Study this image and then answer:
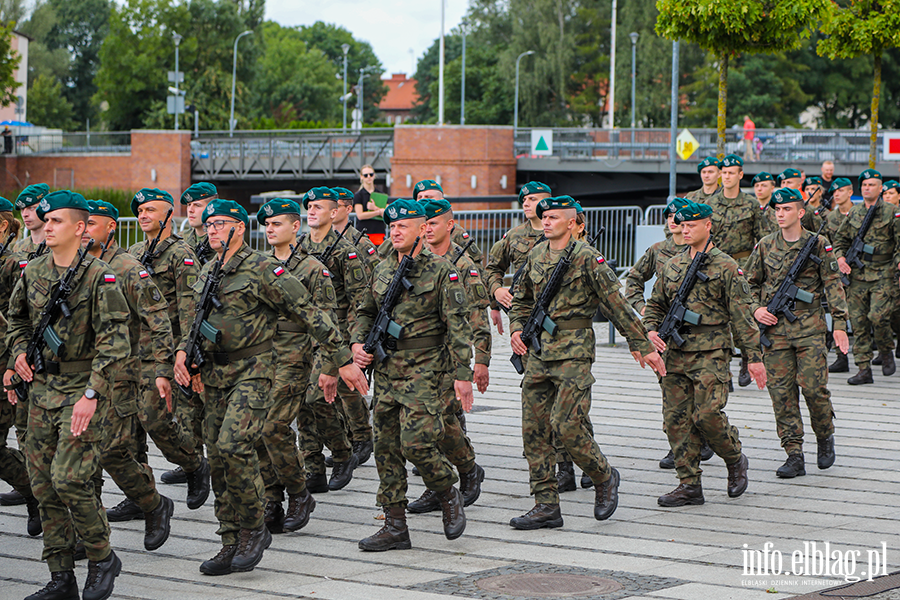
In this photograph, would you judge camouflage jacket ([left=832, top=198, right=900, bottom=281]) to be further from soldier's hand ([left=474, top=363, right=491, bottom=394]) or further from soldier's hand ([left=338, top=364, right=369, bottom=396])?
soldier's hand ([left=338, top=364, right=369, bottom=396])

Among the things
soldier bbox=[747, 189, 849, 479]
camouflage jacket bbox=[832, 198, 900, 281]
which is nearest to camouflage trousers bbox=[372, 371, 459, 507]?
soldier bbox=[747, 189, 849, 479]

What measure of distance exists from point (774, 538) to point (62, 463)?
4.52m

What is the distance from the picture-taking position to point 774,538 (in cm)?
775

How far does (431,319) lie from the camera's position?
7.51m

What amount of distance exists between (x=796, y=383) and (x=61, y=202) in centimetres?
602

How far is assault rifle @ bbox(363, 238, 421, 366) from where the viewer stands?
7.44 metres

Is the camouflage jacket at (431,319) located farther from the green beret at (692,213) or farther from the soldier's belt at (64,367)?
the green beret at (692,213)

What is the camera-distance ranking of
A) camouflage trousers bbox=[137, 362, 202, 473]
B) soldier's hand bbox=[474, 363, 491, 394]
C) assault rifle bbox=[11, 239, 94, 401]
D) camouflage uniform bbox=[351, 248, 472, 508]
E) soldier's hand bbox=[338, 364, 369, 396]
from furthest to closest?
camouflage trousers bbox=[137, 362, 202, 473] < soldier's hand bbox=[474, 363, 491, 394] < camouflage uniform bbox=[351, 248, 472, 508] < soldier's hand bbox=[338, 364, 369, 396] < assault rifle bbox=[11, 239, 94, 401]

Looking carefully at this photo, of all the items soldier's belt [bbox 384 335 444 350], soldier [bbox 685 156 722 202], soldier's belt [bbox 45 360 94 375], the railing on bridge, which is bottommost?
soldier's belt [bbox 45 360 94 375]

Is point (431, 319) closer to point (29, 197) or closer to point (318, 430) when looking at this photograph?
point (318, 430)

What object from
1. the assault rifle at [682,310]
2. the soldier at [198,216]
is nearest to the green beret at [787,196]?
the assault rifle at [682,310]

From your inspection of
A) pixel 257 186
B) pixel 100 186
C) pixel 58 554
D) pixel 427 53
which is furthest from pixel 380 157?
pixel 427 53

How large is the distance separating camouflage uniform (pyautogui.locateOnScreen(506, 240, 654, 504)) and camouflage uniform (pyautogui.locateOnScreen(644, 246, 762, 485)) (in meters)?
0.71

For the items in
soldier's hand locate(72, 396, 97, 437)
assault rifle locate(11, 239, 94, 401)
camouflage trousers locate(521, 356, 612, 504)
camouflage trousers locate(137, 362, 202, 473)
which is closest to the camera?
soldier's hand locate(72, 396, 97, 437)
